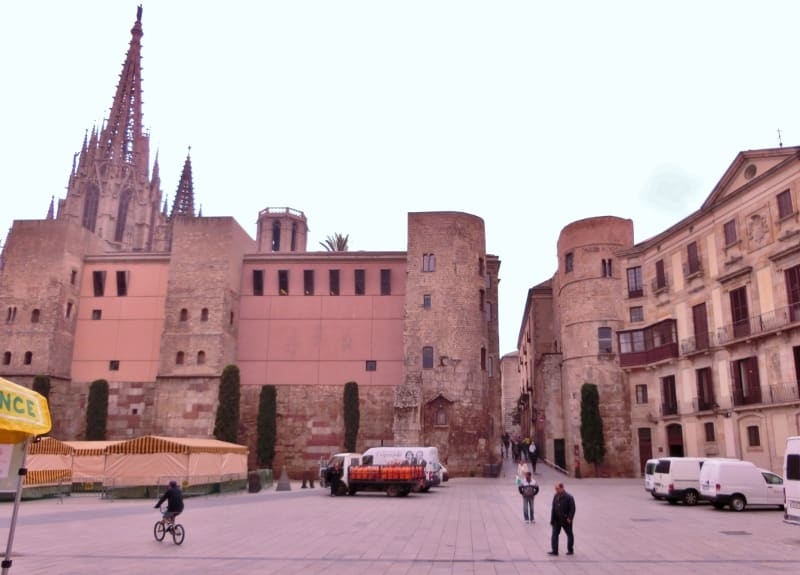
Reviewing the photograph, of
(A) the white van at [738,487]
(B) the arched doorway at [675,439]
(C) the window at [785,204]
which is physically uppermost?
(C) the window at [785,204]

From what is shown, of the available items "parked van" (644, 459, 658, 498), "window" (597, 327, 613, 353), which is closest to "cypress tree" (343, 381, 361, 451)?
"window" (597, 327, 613, 353)

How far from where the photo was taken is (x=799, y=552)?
13211 millimetres

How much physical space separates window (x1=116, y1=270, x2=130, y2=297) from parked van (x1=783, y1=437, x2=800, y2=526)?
42.6m

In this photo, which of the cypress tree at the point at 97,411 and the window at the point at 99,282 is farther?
the window at the point at 99,282

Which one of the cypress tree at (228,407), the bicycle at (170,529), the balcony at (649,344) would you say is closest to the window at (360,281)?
the cypress tree at (228,407)

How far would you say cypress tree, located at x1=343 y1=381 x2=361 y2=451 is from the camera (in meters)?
42.4

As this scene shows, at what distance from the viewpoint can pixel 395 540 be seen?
1491 centimetres

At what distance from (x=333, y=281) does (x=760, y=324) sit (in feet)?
87.5

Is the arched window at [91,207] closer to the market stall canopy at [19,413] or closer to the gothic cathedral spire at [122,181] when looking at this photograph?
the gothic cathedral spire at [122,181]

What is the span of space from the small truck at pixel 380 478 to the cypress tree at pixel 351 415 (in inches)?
525

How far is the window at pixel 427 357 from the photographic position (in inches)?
1692

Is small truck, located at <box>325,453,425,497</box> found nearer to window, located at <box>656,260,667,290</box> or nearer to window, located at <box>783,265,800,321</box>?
window, located at <box>783,265,800,321</box>

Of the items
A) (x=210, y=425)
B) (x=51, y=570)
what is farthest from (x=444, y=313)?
(x=51, y=570)

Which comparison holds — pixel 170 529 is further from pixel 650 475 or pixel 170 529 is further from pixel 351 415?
pixel 351 415
